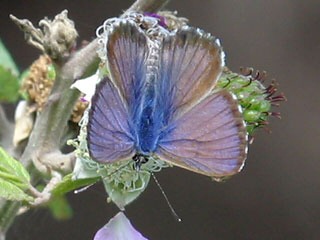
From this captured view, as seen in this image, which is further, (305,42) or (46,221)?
(305,42)

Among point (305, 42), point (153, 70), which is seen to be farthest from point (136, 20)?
point (305, 42)

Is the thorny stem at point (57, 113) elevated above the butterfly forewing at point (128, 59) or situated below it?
below

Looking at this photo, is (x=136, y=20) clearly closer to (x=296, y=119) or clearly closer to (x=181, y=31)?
(x=181, y=31)

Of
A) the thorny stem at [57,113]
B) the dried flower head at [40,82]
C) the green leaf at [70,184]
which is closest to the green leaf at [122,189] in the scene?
the green leaf at [70,184]

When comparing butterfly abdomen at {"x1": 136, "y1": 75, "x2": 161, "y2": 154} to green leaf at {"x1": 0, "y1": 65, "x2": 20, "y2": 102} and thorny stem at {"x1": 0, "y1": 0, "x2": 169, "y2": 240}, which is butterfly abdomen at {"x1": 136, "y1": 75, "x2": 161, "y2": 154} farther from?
green leaf at {"x1": 0, "y1": 65, "x2": 20, "y2": 102}

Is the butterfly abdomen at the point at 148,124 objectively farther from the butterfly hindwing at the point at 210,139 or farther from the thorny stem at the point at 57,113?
the thorny stem at the point at 57,113

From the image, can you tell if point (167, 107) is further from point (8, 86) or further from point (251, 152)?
point (251, 152)

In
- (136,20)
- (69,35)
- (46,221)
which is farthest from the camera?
(46,221)
